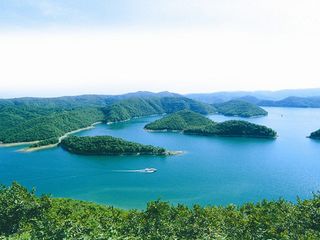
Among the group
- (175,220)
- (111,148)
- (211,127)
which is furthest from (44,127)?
(175,220)

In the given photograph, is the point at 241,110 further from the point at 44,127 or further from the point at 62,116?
the point at 44,127

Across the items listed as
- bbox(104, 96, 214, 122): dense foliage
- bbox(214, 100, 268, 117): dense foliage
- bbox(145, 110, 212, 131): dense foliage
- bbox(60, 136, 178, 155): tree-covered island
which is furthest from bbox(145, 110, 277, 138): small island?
bbox(214, 100, 268, 117): dense foliage

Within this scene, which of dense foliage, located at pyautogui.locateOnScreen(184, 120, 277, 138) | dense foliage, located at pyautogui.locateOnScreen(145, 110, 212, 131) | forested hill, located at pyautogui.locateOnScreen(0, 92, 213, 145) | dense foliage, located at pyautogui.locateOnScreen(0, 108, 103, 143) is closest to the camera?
dense foliage, located at pyautogui.locateOnScreen(0, 108, 103, 143)

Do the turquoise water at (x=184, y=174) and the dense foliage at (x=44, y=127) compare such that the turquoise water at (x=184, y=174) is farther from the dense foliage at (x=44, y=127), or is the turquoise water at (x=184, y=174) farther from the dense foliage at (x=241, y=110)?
the dense foliage at (x=241, y=110)

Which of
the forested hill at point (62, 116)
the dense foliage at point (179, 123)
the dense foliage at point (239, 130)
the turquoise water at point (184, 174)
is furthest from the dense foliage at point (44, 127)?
the dense foliage at point (239, 130)

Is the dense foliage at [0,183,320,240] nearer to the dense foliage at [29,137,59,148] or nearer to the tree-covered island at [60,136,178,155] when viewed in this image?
the tree-covered island at [60,136,178,155]

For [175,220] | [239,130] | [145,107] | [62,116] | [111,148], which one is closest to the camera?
[175,220]
